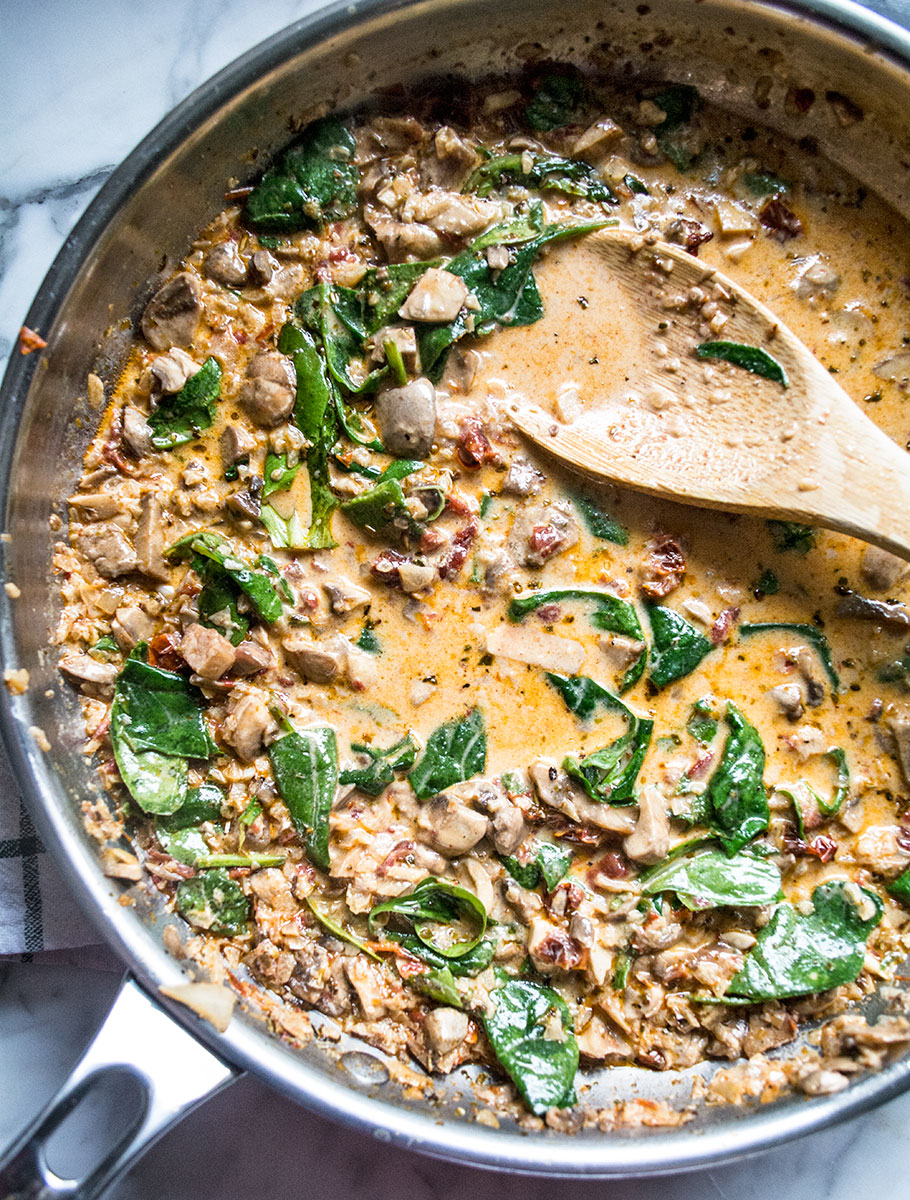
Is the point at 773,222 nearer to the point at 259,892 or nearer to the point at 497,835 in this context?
the point at 497,835

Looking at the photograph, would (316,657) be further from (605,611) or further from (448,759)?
(605,611)

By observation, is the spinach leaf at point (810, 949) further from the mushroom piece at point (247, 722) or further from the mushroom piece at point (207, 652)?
the mushroom piece at point (207, 652)

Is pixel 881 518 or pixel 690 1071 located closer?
pixel 881 518

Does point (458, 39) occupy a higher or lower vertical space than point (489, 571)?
higher

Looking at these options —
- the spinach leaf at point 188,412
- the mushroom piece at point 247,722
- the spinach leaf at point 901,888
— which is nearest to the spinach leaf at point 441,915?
the mushroom piece at point 247,722

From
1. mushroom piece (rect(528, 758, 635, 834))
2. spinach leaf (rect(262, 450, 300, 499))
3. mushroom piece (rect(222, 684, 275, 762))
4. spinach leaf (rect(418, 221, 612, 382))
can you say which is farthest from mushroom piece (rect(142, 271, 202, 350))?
mushroom piece (rect(528, 758, 635, 834))

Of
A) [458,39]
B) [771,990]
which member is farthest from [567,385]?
[771,990]

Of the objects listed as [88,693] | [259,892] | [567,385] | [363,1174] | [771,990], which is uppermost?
[567,385]
